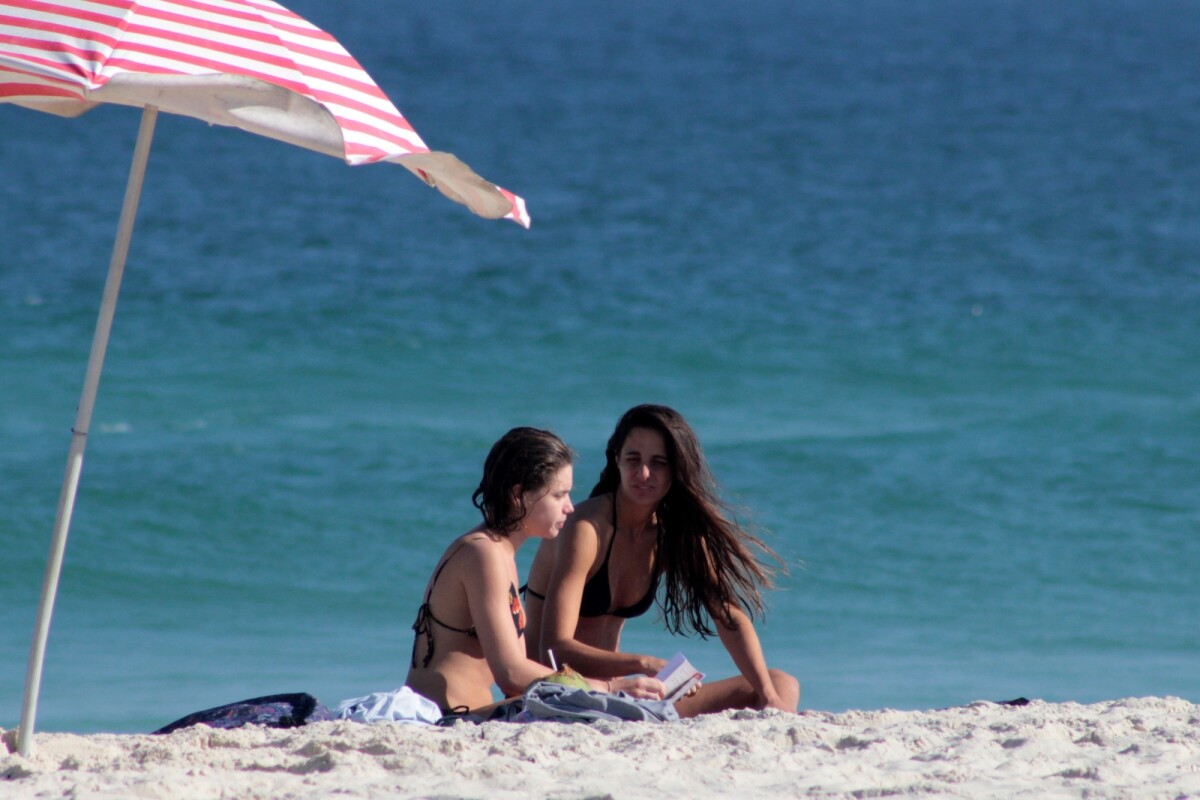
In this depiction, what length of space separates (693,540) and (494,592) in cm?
79

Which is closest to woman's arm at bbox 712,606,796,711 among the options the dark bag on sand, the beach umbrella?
the dark bag on sand

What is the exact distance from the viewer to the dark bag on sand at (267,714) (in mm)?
3870

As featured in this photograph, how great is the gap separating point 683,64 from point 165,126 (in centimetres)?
878

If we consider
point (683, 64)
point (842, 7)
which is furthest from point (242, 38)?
point (842, 7)

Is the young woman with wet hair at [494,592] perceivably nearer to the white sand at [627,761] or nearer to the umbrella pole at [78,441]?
the white sand at [627,761]

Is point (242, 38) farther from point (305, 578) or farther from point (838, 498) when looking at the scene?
point (838, 498)

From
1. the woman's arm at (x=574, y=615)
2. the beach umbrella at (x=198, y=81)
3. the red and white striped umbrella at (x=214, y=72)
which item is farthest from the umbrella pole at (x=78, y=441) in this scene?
the woman's arm at (x=574, y=615)

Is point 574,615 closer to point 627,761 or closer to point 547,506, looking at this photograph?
point 547,506

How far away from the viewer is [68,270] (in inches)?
666

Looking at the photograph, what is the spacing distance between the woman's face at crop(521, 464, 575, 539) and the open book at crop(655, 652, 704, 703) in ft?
1.72

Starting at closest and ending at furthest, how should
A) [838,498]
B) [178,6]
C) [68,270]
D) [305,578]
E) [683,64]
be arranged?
[178,6] < [305,578] < [838,498] < [68,270] < [683,64]

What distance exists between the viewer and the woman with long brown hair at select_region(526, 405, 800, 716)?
445cm

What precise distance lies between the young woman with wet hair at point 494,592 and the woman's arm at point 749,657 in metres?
0.42

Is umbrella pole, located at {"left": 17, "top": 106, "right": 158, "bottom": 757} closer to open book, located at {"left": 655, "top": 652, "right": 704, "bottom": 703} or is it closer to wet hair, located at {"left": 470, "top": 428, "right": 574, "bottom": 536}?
wet hair, located at {"left": 470, "top": 428, "right": 574, "bottom": 536}
